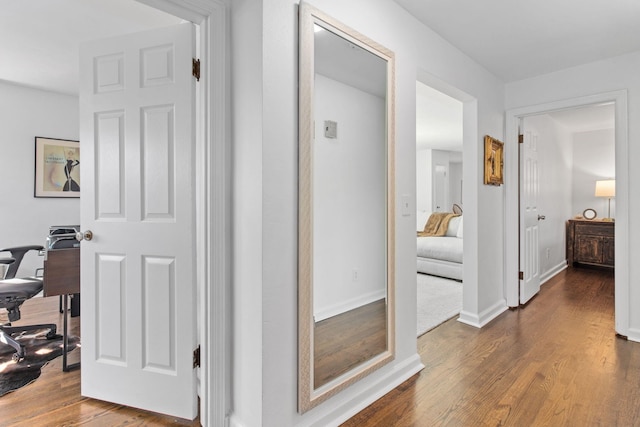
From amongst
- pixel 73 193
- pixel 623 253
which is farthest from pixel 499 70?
pixel 73 193

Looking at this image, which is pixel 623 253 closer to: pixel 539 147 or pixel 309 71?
pixel 539 147

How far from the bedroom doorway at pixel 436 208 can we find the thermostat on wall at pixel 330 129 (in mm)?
1580

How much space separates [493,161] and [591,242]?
3.26 m

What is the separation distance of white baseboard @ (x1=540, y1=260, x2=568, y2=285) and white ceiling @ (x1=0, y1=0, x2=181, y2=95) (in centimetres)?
497

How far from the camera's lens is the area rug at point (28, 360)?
205 centimetres

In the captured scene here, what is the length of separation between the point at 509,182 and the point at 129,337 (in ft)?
11.3

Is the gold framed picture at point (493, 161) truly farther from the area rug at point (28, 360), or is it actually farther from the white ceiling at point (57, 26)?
the area rug at point (28, 360)

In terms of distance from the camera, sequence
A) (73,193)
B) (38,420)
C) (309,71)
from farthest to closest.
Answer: (73,193) < (38,420) < (309,71)

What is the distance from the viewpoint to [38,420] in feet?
5.59

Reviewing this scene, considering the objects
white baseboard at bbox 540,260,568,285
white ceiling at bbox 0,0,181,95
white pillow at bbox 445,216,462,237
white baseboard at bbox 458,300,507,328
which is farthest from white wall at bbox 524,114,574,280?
white ceiling at bbox 0,0,181,95

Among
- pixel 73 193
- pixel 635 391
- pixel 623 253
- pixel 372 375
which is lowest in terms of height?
pixel 635 391

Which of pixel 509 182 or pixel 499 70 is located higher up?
pixel 499 70

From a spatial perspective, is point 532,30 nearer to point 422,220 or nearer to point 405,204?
point 405,204

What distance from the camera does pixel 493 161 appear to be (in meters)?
3.23
